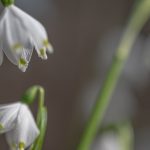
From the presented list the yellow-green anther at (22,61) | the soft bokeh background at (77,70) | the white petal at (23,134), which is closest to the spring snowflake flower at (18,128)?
the white petal at (23,134)

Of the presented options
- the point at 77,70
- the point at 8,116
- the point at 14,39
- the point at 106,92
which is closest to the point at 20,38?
the point at 14,39

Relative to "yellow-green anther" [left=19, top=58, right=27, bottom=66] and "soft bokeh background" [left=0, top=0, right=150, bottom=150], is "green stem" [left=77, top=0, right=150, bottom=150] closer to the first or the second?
"yellow-green anther" [left=19, top=58, right=27, bottom=66]

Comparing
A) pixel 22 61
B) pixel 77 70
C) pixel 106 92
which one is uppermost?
pixel 22 61

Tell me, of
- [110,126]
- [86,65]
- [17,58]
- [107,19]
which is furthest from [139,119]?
[17,58]

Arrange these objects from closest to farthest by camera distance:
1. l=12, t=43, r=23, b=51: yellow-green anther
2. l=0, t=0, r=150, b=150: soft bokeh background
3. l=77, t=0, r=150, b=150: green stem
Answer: l=12, t=43, r=23, b=51: yellow-green anther
l=77, t=0, r=150, b=150: green stem
l=0, t=0, r=150, b=150: soft bokeh background

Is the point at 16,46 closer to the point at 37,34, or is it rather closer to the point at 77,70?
the point at 37,34

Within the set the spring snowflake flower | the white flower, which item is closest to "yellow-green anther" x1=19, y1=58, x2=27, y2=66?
the white flower

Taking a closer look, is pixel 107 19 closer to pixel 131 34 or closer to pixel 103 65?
pixel 103 65
